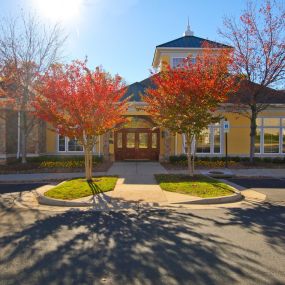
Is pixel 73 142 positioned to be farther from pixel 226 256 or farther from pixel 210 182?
pixel 226 256

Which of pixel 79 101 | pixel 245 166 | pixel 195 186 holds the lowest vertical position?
pixel 195 186

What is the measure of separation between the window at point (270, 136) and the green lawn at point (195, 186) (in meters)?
10.1

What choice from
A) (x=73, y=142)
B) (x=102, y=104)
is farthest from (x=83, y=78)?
(x=73, y=142)

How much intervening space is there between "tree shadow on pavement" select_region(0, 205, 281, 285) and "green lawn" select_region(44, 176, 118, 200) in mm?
2374

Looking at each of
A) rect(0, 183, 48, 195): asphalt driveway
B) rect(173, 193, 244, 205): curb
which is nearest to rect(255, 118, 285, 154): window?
rect(173, 193, 244, 205): curb

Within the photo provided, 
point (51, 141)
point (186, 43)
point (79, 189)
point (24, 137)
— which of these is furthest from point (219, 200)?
point (186, 43)

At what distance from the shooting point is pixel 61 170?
1678 centimetres

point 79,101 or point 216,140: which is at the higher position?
point 79,101

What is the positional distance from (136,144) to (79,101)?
11.1 meters

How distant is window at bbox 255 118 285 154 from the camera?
2184 centimetres

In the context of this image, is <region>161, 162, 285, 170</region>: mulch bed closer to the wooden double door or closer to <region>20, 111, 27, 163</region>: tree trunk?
the wooden double door

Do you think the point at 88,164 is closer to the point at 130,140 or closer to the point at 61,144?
the point at 130,140

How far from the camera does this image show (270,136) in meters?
21.9

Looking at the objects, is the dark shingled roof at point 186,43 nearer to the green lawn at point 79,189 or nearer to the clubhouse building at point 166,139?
the clubhouse building at point 166,139
